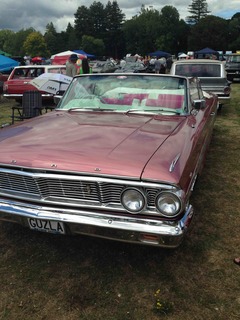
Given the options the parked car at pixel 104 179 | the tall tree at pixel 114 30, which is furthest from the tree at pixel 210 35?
the parked car at pixel 104 179

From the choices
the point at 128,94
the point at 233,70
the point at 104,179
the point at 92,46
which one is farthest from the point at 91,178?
the point at 92,46

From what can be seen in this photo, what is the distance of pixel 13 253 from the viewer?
10.4 ft

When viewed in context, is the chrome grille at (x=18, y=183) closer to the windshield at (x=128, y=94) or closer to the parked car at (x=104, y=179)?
the parked car at (x=104, y=179)

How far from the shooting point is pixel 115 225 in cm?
253

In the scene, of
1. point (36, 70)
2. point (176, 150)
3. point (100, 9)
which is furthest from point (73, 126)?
point (100, 9)

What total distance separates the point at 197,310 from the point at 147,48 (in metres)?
96.5

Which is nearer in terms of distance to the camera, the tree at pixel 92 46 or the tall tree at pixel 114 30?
the tree at pixel 92 46

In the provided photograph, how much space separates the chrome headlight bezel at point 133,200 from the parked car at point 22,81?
31.1 ft

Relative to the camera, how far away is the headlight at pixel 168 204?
2.45 m

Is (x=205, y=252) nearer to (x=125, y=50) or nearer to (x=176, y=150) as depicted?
(x=176, y=150)

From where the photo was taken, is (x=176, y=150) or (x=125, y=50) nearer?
(x=176, y=150)

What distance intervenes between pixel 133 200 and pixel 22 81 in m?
10.4

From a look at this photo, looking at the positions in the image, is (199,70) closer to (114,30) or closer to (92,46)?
(92,46)

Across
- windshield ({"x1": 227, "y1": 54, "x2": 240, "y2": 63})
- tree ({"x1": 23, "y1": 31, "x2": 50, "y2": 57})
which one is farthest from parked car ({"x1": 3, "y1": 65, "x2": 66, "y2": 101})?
tree ({"x1": 23, "y1": 31, "x2": 50, "y2": 57})
